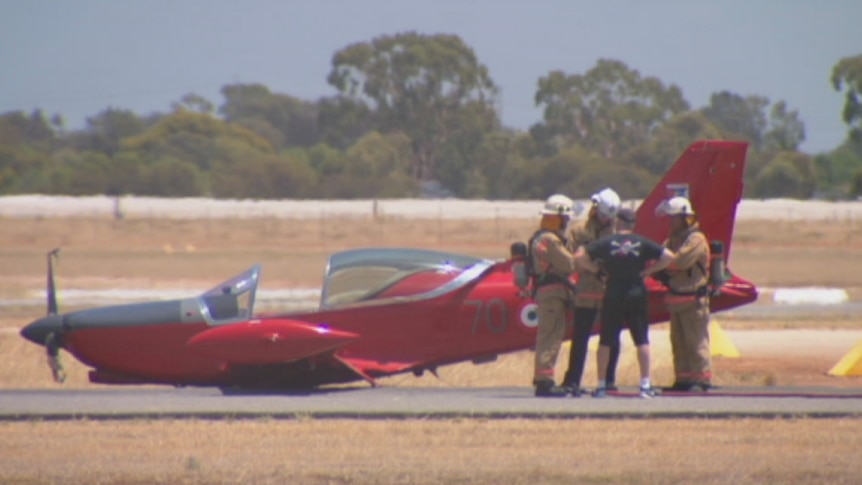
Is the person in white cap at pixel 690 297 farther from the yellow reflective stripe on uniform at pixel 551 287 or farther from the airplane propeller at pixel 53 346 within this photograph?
the airplane propeller at pixel 53 346

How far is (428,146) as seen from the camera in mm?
101312

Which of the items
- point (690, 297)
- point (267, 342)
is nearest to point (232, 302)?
point (267, 342)

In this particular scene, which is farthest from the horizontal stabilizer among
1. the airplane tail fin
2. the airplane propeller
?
the airplane tail fin

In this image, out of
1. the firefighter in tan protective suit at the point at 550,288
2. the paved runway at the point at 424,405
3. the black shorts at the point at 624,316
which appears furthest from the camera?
the firefighter in tan protective suit at the point at 550,288

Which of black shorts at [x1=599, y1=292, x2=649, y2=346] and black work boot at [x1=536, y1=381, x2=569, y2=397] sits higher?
black shorts at [x1=599, y1=292, x2=649, y2=346]

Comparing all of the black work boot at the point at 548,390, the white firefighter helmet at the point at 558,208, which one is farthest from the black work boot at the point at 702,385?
the white firefighter helmet at the point at 558,208

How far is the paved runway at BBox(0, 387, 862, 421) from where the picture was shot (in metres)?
11.8

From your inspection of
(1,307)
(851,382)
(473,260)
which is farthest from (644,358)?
(1,307)

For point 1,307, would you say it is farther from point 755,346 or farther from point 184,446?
point 184,446

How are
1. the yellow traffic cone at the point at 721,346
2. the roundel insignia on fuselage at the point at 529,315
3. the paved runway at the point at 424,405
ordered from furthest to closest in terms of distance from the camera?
the yellow traffic cone at the point at 721,346 < the roundel insignia on fuselage at the point at 529,315 < the paved runway at the point at 424,405

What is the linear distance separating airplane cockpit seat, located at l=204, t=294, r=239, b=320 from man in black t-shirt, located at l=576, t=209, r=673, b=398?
10.7 ft

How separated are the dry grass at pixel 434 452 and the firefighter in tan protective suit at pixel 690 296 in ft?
5.59

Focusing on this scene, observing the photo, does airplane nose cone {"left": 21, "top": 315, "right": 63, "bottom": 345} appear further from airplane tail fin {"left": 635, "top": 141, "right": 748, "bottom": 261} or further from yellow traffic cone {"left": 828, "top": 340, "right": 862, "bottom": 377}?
yellow traffic cone {"left": 828, "top": 340, "right": 862, "bottom": 377}

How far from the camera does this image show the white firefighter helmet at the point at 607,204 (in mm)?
13047
